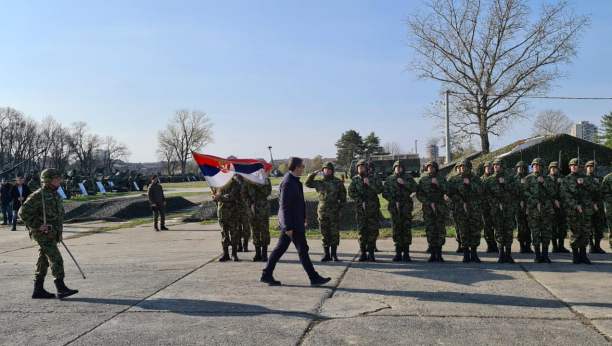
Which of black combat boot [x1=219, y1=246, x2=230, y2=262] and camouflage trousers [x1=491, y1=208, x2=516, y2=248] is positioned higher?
camouflage trousers [x1=491, y1=208, x2=516, y2=248]

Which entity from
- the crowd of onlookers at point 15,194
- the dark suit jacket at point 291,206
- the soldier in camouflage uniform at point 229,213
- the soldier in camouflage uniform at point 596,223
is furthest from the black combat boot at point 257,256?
the crowd of onlookers at point 15,194

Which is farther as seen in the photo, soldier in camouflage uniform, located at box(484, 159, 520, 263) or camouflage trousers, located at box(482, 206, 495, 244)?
camouflage trousers, located at box(482, 206, 495, 244)

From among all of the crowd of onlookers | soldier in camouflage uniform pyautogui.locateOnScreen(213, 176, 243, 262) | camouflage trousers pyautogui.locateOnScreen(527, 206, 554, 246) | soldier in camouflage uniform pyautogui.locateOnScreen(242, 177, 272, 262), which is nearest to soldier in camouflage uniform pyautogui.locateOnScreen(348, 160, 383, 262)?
soldier in camouflage uniform pyautogui.locateOnScreen(242, 177, 272, 262)

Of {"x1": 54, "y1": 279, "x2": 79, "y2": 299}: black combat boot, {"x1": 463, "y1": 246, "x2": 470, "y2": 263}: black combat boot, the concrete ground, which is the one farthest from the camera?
{"x1": 463, "y1": 246, "x2": 470, "y2": 263}: black combat boot

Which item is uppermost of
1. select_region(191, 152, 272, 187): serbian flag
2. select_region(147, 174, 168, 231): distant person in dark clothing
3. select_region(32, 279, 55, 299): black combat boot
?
select_region(191, 152, 272, 187): serbian flag

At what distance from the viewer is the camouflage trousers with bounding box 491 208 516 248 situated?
8492 millimetres

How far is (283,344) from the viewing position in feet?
15.0

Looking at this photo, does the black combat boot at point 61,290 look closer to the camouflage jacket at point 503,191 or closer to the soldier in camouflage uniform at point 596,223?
the camouflage jacket at point 503,191

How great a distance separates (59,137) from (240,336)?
8823 centimetres

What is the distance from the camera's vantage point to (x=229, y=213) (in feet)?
30.8

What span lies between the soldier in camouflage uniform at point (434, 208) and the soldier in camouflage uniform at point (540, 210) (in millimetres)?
1479

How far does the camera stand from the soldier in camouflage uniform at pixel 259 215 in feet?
30.6

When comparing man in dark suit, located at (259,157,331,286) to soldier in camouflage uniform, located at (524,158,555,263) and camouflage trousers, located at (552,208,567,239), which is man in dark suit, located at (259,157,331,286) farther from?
camouflage trousers, located at (552,208,567,239)

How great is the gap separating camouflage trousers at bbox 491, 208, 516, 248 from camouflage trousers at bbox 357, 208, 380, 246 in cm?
215
